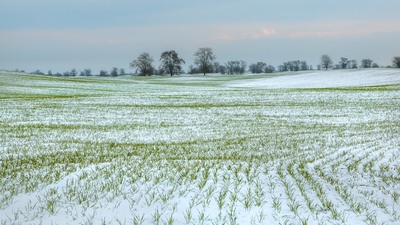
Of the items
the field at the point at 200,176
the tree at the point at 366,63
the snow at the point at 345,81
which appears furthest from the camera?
the tree at the point at 366,63

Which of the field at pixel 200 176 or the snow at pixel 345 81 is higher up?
the field at pixel 200 176

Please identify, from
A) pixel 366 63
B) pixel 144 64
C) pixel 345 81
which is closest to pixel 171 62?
pixel 144 64

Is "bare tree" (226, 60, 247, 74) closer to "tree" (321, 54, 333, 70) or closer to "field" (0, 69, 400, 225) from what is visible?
"tree" (321, 54, 333, 70)

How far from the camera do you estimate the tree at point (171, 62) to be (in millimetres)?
126500

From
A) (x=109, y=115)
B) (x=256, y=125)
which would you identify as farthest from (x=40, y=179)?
(x=109, y=115)

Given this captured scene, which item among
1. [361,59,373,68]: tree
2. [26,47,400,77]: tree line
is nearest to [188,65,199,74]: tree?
[26,47,400,77]: tree line

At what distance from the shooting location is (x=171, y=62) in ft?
421

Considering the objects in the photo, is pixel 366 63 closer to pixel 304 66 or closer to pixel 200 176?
pixel 304 66

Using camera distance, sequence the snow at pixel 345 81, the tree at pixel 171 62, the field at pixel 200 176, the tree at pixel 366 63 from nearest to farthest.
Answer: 1. the field at pixel 200 176
2. the snow at pixel 345 81
3. the tree at pixel 171 62
4. the tree at pixel 366 63

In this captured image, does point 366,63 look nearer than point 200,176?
No

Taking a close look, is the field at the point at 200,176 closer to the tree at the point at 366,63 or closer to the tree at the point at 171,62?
the tree at the point at 171,62

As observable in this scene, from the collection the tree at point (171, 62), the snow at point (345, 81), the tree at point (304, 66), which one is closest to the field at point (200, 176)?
the snow at point (345, 81)

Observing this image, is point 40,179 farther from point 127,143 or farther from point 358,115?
point 358,115

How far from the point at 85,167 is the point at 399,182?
7.71 meters
